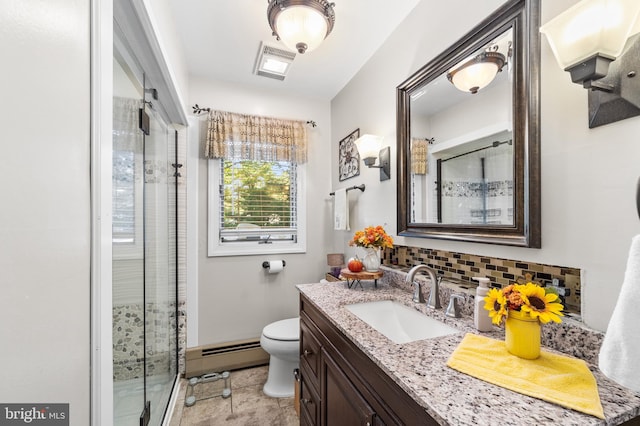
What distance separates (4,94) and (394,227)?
1.69 metres

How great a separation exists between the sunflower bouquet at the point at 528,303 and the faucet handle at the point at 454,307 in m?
0.31

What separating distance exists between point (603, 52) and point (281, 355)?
2143 mm

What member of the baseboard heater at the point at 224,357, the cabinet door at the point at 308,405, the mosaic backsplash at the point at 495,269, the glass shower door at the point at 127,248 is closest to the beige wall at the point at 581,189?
the mosaic backsplash at the point at 495,269

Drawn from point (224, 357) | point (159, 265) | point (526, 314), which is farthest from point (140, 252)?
point (526, 314)

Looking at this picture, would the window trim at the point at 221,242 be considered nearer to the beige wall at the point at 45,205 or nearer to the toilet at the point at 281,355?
the toilet at the point at 281,355

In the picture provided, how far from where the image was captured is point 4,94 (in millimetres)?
410

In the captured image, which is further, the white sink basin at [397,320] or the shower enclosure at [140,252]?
the white sink basin at [397,320]

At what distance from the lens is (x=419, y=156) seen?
155 cm

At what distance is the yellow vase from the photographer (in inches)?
31.1

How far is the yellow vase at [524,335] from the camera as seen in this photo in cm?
79

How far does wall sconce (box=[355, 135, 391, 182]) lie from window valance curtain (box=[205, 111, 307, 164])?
85 cm

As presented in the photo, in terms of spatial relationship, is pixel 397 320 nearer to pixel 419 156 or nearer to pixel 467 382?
pixel 467 382

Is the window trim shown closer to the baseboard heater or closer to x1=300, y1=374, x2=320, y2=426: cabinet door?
the baseboard heater

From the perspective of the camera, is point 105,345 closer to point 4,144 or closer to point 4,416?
point 4,416
